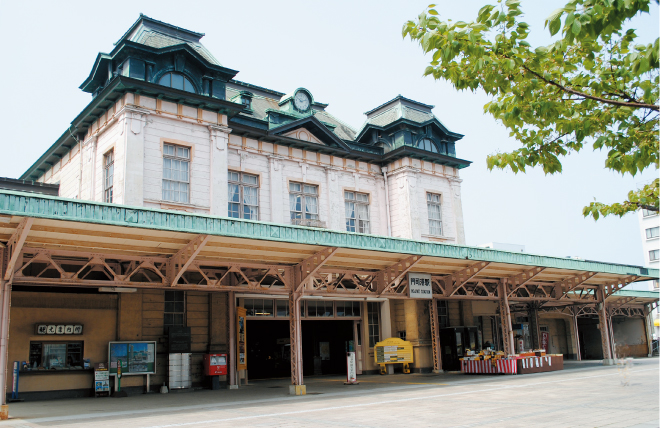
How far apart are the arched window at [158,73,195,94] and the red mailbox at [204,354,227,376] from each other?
33.8 ft

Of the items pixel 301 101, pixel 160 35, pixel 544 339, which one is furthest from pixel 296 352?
pixel 544 339

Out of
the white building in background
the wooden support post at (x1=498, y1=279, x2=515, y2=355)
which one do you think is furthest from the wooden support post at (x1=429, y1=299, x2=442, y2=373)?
the white building in background

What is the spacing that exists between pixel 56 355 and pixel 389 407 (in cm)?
1192

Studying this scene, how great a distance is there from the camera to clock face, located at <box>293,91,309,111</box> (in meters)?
27.9

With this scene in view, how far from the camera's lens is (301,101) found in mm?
28281

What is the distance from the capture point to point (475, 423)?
1070 cm

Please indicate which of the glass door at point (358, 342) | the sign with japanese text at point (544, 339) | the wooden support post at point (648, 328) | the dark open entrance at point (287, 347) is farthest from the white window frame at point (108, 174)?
the wooden support post at point (648, 328)

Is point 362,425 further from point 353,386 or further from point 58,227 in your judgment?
point 353,386

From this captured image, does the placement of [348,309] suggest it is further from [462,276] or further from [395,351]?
[462,276]

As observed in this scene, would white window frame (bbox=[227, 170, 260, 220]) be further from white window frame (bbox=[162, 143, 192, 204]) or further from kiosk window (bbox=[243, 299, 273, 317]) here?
kiosk window (bbox=[243, 299, 273, 317])

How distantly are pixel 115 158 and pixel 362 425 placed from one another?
572 inches

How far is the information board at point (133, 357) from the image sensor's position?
19.4m

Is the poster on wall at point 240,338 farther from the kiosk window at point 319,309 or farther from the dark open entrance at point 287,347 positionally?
the dark open entrance at point 287,347

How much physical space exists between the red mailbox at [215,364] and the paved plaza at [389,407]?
3.85ft
